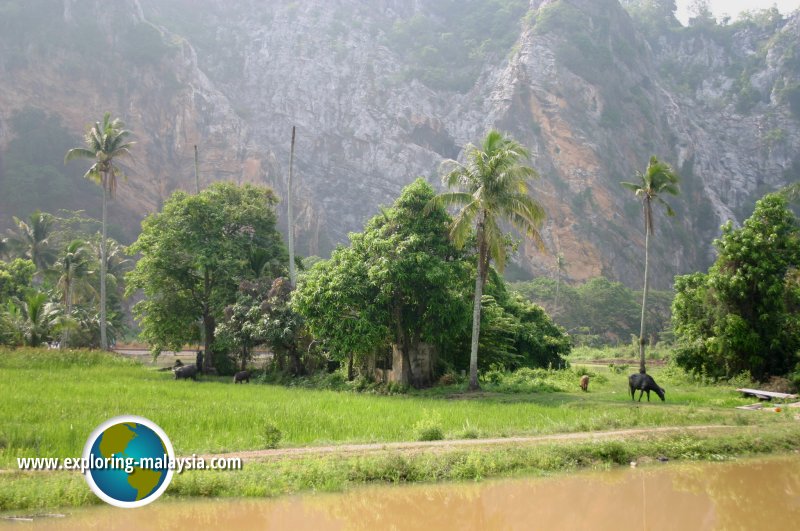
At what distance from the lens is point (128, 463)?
24.8ft

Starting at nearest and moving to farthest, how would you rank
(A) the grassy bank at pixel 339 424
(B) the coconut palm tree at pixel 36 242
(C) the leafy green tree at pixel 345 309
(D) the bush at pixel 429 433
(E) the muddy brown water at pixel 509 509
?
(E) the muddy brown water at pixel 509 509
(A) the grassy bank at pixel 339 424
(D) the bush at pixel 429 433
(C) the leafy green tree at pixel 345 309
(B) the coconut palm tree at pixel 36 242

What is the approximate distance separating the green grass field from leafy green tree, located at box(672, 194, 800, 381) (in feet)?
5.59

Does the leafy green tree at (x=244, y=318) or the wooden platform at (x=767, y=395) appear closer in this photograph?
the wooden platform at (x=767, y=395)

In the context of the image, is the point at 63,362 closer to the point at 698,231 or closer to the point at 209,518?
the point at 209,518

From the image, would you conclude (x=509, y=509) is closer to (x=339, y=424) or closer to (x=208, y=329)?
(x=339, y=424)

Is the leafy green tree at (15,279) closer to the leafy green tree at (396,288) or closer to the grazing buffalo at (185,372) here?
the grazing buffalo at (185,372)

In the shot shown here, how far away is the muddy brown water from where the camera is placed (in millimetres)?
7297

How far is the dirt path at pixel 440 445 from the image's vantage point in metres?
10.1

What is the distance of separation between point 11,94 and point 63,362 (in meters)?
68.1

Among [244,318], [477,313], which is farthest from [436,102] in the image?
[477,313]

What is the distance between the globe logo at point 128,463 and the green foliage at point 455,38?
102684 millimetres

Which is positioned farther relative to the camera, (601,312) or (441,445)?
(601,312)

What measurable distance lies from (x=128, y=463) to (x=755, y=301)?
74.4 feet

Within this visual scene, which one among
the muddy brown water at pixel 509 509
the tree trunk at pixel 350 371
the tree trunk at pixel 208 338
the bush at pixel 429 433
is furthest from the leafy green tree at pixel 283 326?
the muddy brown water at pixel 509 509
